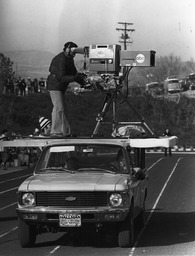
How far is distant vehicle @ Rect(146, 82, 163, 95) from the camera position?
88.3m

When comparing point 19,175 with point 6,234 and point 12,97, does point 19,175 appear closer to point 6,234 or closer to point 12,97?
point 6,234

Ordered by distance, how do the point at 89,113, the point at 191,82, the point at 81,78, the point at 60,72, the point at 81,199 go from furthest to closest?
the point at 191,82
the point at 89,113
the point at 60,72
the point at 81,78
the point at 81,199

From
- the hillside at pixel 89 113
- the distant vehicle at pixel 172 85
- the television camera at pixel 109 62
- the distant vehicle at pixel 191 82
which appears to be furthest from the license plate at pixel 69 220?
the distant vehicle at pixel 191 82

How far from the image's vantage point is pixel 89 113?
74125 mm

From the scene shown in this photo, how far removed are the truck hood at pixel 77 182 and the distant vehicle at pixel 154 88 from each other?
255 feet

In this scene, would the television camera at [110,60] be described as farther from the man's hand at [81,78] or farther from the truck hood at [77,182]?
the truck hood at [77,182]

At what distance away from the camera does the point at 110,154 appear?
11430 mm

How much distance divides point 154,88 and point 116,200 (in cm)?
7976

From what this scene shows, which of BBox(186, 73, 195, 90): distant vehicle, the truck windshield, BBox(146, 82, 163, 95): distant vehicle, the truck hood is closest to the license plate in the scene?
the truck hood

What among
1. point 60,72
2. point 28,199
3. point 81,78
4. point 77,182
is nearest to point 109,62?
point 81,78

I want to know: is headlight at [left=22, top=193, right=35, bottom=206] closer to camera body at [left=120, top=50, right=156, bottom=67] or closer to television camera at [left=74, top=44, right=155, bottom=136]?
television camera at [left=74, top=44, right=155, bottom=136]

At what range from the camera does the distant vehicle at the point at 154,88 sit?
290 feet

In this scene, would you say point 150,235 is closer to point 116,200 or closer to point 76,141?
point 116,200

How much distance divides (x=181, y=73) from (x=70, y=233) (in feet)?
254
